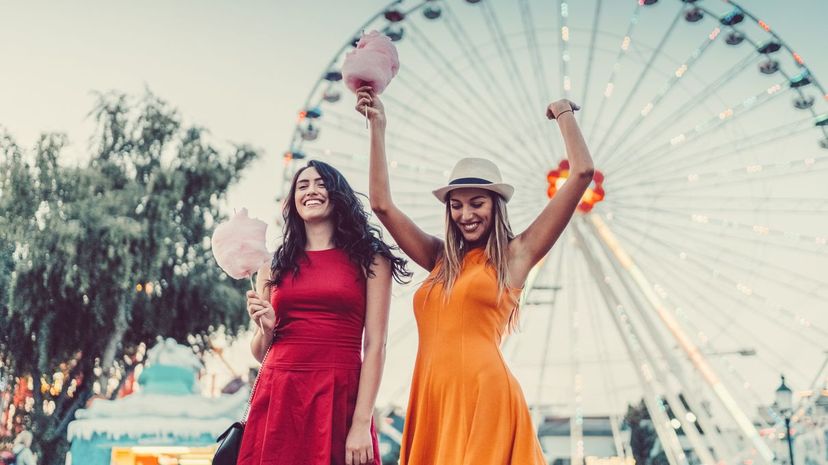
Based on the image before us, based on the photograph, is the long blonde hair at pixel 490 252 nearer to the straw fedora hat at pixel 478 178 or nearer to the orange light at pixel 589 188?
the straw fedora hat at pixel 478 178

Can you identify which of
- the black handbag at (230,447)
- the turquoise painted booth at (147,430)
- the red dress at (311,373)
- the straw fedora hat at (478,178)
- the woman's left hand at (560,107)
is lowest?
the turquoise painted booth at (147,430)

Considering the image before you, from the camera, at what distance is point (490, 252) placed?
2.66m

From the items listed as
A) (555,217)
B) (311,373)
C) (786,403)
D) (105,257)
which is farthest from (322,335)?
(105,257)

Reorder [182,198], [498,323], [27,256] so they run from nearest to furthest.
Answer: [498,323]
[27,256]
[182,198]

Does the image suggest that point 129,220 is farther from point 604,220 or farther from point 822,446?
point 822,446

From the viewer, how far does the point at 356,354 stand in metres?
2.81

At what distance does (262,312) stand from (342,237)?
401mm

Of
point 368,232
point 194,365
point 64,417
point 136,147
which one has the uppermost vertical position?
point 136,147

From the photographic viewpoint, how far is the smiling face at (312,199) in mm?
2986

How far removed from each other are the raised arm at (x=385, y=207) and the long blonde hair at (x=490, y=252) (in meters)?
0.07

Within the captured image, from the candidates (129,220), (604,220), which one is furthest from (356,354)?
(129,220)

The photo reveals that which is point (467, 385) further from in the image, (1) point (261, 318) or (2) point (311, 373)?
(1) point (261, 318)

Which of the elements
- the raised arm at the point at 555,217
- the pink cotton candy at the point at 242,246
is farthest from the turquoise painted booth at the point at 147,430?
the raised arm at the point at 555,217

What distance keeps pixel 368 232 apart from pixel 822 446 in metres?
12.7
